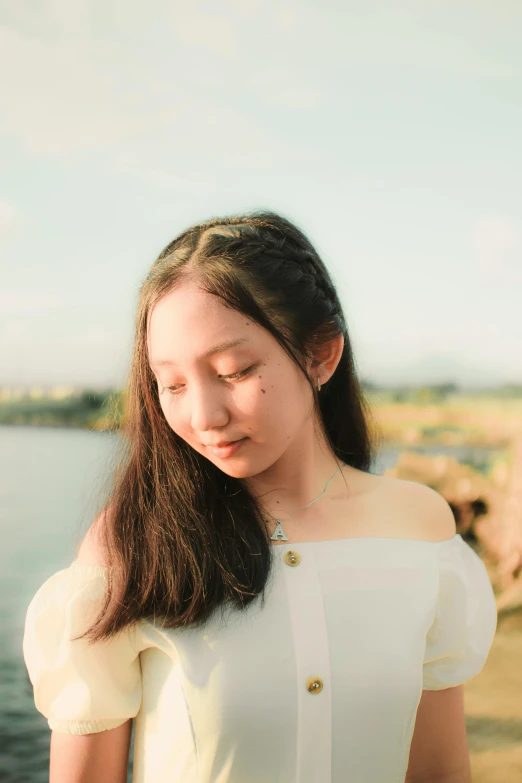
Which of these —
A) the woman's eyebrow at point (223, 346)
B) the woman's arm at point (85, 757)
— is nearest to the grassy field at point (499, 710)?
the woman's arm at point (85, 757)

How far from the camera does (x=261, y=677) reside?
2.60ft

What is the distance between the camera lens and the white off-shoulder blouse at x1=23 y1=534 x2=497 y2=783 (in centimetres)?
78

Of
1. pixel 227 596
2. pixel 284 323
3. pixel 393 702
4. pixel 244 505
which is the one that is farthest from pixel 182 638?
pixel 284 323

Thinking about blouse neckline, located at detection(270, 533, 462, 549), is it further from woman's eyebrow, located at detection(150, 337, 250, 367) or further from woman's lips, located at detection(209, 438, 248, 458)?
woman's eyebrow, located at detection(150, 337, 250, 367)

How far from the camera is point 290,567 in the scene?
2.83 feet

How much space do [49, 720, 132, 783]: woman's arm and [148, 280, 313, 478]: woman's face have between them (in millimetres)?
351

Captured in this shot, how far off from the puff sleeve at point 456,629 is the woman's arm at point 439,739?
0.10 ft

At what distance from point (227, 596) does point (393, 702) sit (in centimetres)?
26

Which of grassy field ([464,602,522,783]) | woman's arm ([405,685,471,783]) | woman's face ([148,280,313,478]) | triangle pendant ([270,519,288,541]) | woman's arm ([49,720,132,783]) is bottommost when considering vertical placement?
grassy field ([464,602,522,783])

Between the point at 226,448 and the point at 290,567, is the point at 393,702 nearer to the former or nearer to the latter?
the point at 290,567

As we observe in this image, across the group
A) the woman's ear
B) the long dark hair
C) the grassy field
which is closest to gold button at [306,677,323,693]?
the long dark hair

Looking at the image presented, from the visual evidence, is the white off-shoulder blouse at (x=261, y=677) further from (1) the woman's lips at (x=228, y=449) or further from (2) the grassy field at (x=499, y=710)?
(2) the grassy field at (x=499, y=710)

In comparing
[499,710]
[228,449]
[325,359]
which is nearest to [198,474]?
[228,449]

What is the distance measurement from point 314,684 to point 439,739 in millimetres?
309
